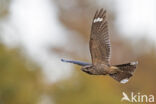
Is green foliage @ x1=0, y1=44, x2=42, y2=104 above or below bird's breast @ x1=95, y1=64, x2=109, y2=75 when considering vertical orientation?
below

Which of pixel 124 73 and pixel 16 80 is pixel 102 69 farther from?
pixel 16 80

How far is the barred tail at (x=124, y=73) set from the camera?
3920mm

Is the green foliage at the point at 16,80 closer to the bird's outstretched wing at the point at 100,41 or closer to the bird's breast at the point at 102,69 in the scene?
the bird's outstretched wing at the point at 100,41

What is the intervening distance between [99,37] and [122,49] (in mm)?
15276

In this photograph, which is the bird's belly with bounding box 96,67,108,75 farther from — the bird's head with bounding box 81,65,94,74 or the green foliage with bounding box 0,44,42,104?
the green foliage with bounding box 0,44,42,104

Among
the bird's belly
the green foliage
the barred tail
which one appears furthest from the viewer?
the green foliage

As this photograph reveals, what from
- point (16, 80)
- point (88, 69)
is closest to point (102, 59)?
point (88, 69)

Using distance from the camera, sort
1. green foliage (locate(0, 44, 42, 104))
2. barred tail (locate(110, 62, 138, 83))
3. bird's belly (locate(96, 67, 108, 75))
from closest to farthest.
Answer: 1. bird's belly (locate(96, 67, 108, 75))
2. barred tail (locate(110, 62, 138, 83))
3. green foliage (locate(0, 44, 42, 104))

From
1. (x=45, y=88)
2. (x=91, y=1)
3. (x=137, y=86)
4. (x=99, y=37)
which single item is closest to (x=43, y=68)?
(x=45, y=88)

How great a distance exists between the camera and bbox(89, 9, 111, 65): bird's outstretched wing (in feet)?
12.9

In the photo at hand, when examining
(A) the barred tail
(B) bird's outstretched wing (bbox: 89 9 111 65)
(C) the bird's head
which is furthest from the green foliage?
(C) the bird's head

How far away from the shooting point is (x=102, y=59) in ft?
12.9

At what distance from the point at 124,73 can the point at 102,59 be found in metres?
0.12

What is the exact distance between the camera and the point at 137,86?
17.3m
